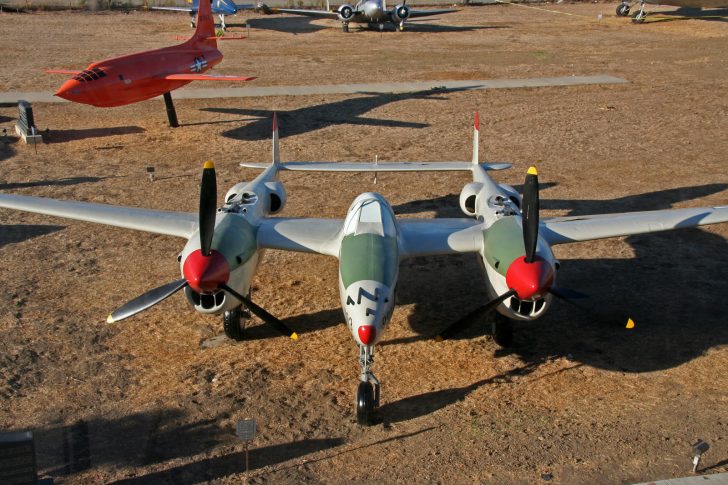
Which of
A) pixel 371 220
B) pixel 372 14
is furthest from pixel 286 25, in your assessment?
pixel 371 220

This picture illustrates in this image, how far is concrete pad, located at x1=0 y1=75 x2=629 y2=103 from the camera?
121 ft

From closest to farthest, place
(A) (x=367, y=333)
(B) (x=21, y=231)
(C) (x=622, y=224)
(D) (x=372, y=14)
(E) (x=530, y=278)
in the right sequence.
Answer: (A) (x=367, y=333) < (E) (x=530, y=278) < (C) (x=622, y=224) < (B) (x=21, y=231) < (D) (x=372, y=14)

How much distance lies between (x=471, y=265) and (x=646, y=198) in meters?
7.89

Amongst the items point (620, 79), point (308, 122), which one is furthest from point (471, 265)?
point (620, 79)

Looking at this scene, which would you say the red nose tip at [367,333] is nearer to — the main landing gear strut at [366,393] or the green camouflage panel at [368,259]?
the main landing gear strut at [366,393]

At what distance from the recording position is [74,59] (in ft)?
144

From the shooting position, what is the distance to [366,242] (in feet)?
45.9

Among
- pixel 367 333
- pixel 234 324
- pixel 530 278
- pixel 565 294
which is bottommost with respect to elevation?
pixel 234 324

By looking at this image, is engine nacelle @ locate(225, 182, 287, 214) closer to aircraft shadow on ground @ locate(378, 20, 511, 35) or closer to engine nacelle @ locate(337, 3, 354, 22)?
engine nacelle @ locate(337, 3, 354, 22)

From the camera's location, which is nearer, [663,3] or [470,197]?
[470,197]

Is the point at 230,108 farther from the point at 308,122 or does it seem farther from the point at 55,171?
the point at 55,171

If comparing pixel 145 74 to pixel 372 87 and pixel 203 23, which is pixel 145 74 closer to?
pixel 203 23

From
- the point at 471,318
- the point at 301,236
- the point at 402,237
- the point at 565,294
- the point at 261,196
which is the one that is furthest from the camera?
the point at 261,196

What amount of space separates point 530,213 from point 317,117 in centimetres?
2130
